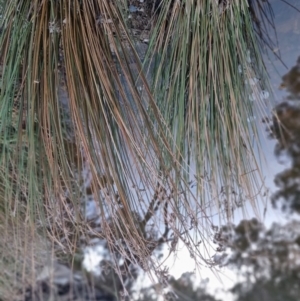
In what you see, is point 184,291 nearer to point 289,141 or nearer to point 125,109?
point 289,141

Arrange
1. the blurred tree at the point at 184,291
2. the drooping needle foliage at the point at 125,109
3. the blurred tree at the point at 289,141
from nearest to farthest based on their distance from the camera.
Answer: the drooping needle foliage at the point at 125,109, the blurred tree at the point at 289,141, the blurred tree at the point at 184,291

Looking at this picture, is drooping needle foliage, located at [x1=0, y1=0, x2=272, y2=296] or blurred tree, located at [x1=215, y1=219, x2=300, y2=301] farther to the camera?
blurred tree, located at [x1=215, y1=219, x2=300, y2=301]

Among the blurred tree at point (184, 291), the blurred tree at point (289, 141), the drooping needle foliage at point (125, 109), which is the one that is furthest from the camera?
the blurred tree at point (184, 291)

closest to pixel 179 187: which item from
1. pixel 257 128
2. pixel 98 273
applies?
pixel 257 128

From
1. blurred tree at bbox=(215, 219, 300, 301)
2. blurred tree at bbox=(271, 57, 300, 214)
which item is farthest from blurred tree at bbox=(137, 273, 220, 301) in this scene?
blurred tree at bbox=(271, 57, 300, 214)

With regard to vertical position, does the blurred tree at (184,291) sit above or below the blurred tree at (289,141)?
below

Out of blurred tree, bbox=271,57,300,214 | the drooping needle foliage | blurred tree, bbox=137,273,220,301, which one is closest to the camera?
the drooping needle foliage

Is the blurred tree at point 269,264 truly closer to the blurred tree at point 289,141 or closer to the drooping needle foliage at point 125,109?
the blurred tree at point 289,141

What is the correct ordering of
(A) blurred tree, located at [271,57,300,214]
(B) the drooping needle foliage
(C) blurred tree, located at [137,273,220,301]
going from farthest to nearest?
(C) blurred tree, located at [137,273,220,301] → (A) blurred tree, located at [271,57,300,214] → (B) the drooping needle foliage

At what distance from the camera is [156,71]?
56 centimetres

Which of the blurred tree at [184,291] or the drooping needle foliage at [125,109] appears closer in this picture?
the drooping needle foliage at [125,109]

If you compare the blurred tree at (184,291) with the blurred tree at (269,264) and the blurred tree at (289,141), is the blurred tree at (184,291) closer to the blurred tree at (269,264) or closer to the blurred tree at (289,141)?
the blurred tree at (269,264)

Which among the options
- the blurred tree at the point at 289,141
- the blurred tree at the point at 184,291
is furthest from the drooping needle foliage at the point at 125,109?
the blurred tree at the point at 184,291

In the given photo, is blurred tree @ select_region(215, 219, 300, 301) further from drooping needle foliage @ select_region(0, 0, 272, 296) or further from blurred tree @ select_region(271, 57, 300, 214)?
drooping needle foliage @ select_region(0, 0, 272, 296)
